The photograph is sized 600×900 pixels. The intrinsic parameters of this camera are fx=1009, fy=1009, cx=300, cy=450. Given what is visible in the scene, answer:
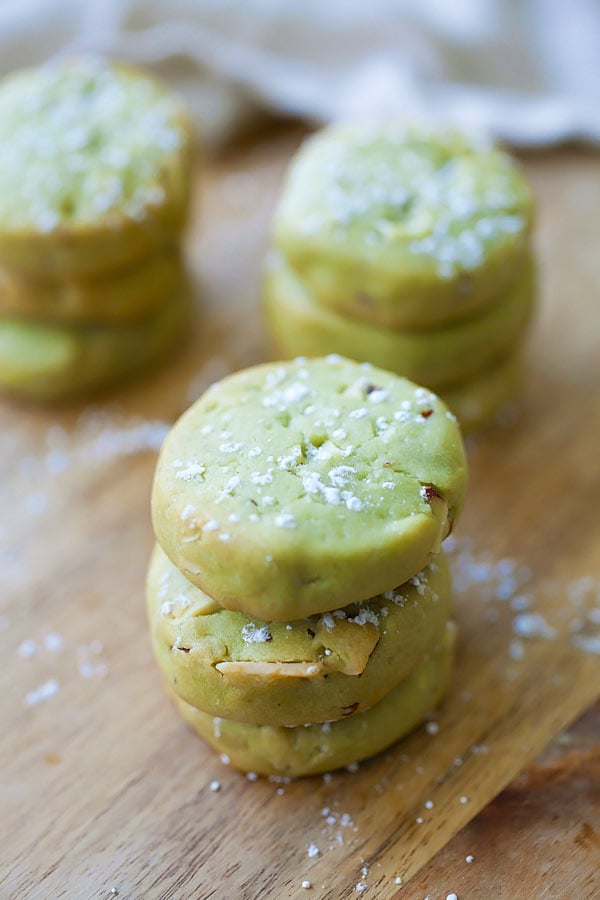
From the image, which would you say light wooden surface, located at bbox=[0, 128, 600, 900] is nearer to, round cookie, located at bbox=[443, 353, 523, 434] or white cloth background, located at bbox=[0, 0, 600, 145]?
round cookie, located at bbox=[443, 353, 523, 434]

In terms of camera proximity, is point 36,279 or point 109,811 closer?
point 109,811

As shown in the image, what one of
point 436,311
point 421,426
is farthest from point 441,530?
point 436,311

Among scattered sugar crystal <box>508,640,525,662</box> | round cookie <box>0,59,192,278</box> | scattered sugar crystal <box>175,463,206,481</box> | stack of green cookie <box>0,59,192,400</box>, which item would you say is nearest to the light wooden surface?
scattered sugar crystal <box>508,640,525,662</box>

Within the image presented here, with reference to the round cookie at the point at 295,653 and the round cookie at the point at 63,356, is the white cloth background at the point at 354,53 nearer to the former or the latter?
the round cookie at the point at 63,356

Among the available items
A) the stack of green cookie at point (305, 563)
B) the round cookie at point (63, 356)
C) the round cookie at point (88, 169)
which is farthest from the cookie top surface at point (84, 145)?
the stack of green cookie at point (305, 563)

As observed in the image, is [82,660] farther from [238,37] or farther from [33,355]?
[238,37]

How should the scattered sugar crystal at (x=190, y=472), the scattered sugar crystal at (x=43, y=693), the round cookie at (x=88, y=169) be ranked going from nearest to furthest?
1. the scattered sugar crystal at (x=190, y=472)
2. the scattered sugar crystal at (x=43, y=693)
3. the round cookie at (x=88, y=169)

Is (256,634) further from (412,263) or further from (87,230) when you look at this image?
(87,230)
